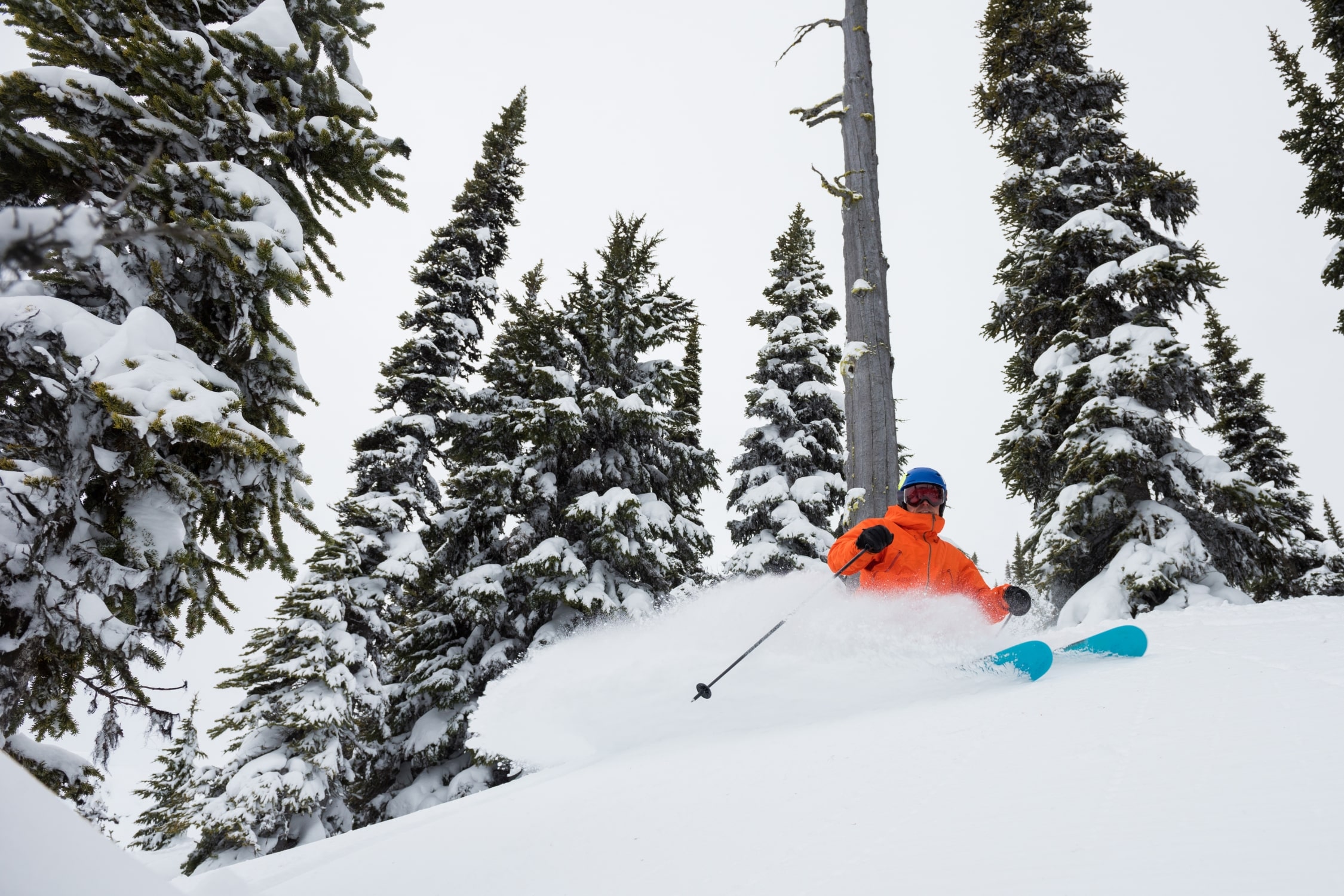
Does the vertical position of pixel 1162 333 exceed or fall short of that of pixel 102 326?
it exceeds it

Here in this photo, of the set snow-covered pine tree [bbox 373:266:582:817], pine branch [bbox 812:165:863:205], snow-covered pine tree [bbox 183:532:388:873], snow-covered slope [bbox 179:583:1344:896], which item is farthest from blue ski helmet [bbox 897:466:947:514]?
snow-covered pine tree [bbox 183:532:388:873]

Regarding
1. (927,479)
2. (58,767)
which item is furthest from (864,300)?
(58,767)

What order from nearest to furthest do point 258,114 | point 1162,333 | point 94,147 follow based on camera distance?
point 94,147 < point 258,114 < point 1162,333

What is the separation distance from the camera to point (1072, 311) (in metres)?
11.0

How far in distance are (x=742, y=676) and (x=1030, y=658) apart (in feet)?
5.62

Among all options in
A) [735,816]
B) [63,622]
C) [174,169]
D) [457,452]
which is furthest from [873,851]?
[457,452]

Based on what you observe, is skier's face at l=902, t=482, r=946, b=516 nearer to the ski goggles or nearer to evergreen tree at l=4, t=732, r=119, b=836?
the ski goggles

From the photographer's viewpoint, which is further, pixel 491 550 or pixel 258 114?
pixel 491 550

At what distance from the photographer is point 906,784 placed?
2.14 m

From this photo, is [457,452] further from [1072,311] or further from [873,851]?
[873,851]

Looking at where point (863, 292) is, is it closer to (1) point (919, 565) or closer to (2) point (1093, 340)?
(1) point (919, 565)

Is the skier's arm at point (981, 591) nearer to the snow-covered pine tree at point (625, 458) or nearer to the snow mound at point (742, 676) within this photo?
the snow mound at point (742, 676)

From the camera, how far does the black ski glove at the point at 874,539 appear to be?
4781mm

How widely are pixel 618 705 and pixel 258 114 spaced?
4899 mm
